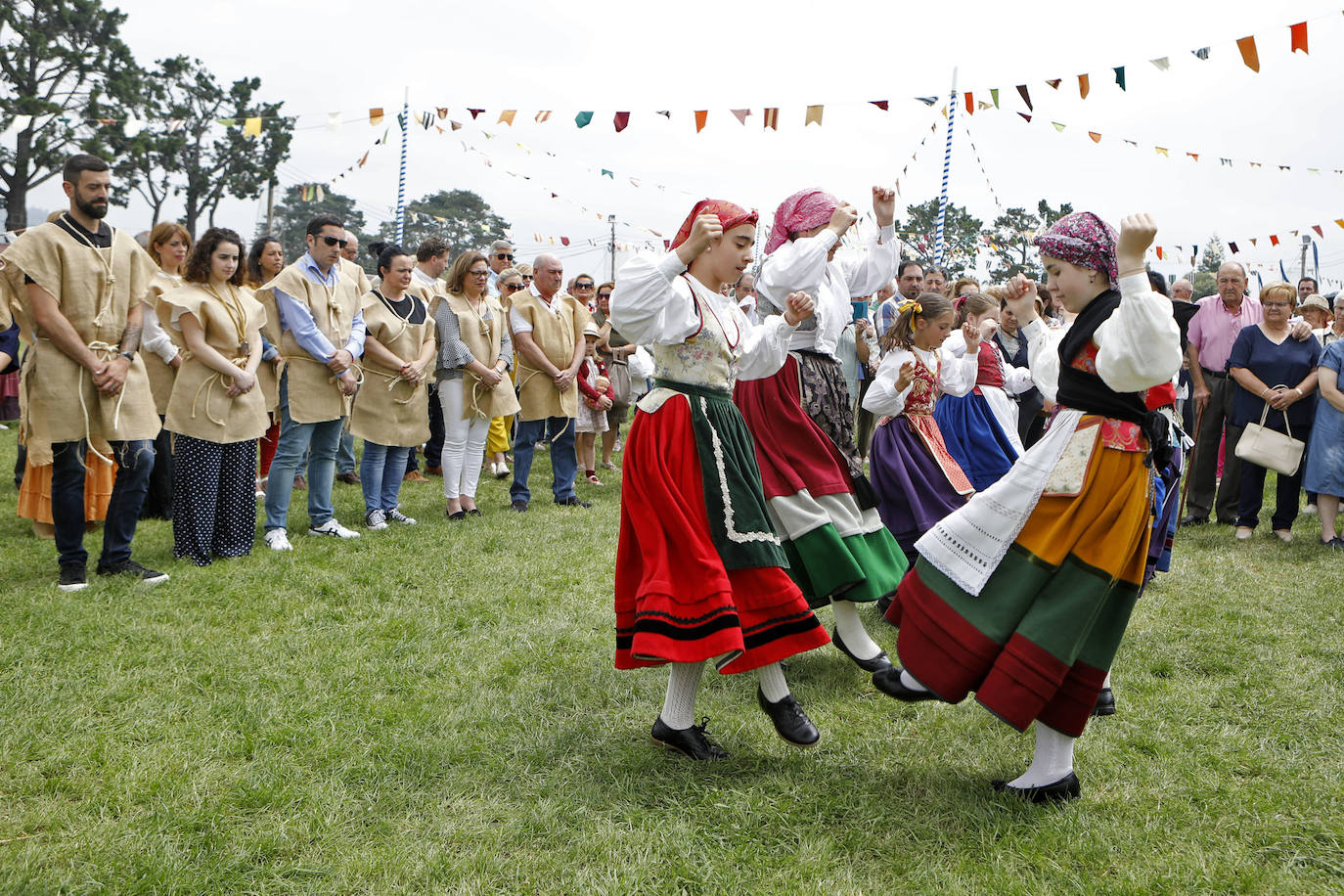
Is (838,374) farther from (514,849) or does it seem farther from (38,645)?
(38,645)

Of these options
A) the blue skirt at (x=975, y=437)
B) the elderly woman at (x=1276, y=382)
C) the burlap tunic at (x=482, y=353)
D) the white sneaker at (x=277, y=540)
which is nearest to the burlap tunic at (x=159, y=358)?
the white sneaker at (x=277, y=540)

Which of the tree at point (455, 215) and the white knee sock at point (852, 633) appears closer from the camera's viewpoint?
the white knee sock at point (852, 633)

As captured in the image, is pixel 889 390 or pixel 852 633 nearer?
pixel 852 633

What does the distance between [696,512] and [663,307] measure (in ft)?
2.21

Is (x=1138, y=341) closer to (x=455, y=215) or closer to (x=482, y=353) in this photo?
(x=482, y=353)

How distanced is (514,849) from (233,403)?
3.94 meters

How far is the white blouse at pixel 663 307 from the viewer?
116 inches

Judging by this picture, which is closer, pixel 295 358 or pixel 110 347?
pixel 110 347

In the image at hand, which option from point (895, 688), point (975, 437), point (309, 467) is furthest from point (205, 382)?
point (975, 437)

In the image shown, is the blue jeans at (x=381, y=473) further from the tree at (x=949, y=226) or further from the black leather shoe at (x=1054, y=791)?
the tree at (x=949, y=226)

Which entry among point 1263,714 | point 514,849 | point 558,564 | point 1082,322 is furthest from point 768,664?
point 558,564

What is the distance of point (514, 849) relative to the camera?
8.45 ft

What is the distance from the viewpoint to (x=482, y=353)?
23.8 feet

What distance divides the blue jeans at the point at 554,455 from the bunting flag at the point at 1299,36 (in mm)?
6174
